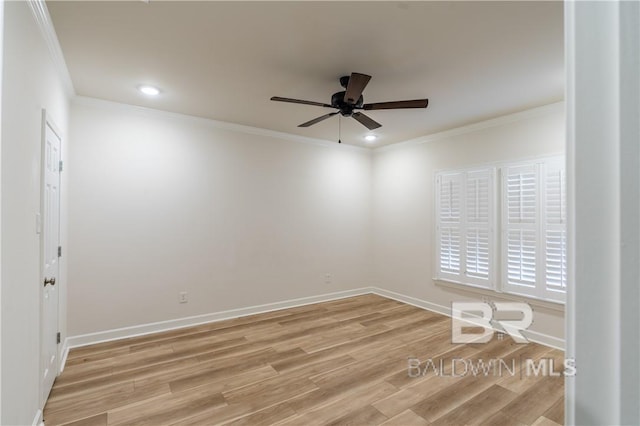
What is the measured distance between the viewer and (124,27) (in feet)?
7.34

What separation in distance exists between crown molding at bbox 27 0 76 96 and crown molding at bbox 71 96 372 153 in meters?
0.43

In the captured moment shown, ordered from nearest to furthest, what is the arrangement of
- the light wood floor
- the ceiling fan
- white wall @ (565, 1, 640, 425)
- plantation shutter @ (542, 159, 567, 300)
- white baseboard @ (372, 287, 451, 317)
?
white wall @ (565, 1, 640, 425) < the light wood floor < the ceiling fan < plantation shutter @ (542, 159, 567, 300) < white baseboard @ (372, 287, 451, 317)

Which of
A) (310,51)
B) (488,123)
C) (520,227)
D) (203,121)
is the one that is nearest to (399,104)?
(310,51)

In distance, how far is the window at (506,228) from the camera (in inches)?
139

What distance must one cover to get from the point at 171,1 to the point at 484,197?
3875 mm

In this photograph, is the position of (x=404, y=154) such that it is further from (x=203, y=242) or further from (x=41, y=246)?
(x=41, y=246)

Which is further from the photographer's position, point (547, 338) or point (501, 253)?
point (501, 253)

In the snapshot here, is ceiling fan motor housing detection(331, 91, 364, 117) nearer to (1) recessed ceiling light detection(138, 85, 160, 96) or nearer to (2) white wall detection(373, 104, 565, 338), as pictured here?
(1) recessed ceiling light detection(138, 85, 160, 96)

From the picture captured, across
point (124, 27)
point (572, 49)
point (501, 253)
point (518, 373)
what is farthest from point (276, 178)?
point (572, 49)

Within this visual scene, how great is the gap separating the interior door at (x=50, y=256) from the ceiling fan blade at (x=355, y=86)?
2223 mm

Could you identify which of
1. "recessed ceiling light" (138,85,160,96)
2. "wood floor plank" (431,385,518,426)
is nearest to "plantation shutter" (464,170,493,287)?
"wood floor plank" (431,385,518,426)

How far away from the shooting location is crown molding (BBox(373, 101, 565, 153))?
3.58m

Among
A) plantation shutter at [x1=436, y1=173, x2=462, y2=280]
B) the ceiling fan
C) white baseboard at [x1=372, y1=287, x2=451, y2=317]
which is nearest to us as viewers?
the ceiling fan

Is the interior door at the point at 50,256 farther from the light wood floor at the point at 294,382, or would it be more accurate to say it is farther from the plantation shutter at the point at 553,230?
the plantation shutter at the point at 553,230
